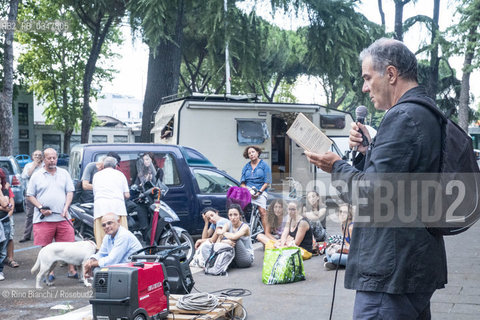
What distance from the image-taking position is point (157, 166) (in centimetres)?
1023

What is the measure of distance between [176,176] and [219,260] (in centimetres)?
256

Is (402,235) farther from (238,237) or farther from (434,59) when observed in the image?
(434,59)

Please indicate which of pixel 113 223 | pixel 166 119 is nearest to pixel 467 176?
pixel 113 223

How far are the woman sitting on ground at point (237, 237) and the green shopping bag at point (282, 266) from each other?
96cm

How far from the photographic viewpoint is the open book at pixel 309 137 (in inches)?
115

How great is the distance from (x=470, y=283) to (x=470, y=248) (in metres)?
2.94

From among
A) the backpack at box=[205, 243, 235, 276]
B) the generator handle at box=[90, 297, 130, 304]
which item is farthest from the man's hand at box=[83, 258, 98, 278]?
the generator handle at box=[90, 297, 130, 304]

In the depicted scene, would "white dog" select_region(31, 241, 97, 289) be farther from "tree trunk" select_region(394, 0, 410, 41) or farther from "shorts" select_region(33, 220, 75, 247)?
"tree trunk" select_region(394, 0, 410, 41)

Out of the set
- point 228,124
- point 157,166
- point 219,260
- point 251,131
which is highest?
point 228,124

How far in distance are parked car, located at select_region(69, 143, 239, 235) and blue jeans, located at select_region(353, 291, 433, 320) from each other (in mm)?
7603

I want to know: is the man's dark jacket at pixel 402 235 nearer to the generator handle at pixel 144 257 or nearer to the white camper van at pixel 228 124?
the generator handle at pixel 144 257

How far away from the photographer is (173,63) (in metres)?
18.8

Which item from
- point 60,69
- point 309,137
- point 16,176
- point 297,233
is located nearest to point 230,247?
point 297,233

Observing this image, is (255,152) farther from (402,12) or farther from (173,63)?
(402,12)
